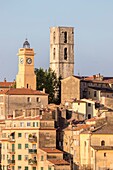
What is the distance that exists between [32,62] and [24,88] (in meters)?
7.04

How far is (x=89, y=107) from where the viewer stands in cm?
11356

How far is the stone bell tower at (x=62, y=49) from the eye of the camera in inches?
5310

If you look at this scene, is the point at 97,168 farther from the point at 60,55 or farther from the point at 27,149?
the point at 60,55

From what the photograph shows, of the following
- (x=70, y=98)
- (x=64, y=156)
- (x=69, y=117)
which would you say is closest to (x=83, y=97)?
(x=70, y=98)

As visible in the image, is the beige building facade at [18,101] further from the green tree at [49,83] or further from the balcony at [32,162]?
the balcony at [32,162]

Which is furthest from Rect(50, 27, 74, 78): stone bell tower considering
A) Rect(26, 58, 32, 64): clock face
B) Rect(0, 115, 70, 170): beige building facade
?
Rect(0, 115, 70, 170): beige building facade

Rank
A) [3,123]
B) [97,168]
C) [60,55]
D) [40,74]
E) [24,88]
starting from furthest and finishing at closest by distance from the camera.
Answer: [60,55] < [40,74] < [24,88] < [3,123] < [97,168]

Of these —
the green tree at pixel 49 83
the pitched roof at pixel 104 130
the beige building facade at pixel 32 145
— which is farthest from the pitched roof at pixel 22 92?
the pitched roof at pixel 104 130

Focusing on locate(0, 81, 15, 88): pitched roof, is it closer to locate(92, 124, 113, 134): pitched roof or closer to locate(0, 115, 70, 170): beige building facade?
locate(0, 115, 70, 170): beige building facade

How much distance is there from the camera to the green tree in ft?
406

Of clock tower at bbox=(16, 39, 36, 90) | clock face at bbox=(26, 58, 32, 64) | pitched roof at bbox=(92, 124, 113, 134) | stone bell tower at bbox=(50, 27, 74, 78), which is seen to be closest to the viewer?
pitched roof at bbox=(92, 124, 113, 134)

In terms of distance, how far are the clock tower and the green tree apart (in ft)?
6.09

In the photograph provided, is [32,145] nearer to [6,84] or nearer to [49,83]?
[49,83]

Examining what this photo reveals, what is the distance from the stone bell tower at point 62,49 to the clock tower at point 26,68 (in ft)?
33.8
